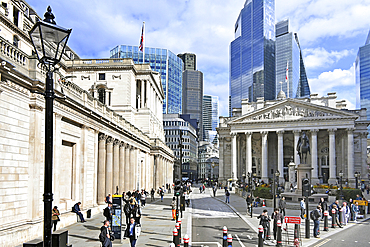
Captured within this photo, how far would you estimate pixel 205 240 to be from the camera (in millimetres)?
17875

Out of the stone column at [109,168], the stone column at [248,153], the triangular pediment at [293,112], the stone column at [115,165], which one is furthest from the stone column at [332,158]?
the stone column at [109,168]

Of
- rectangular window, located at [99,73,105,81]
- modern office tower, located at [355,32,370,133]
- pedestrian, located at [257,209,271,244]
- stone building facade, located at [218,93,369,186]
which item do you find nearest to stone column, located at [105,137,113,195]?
pedestrian, located at [257,209,271,244]

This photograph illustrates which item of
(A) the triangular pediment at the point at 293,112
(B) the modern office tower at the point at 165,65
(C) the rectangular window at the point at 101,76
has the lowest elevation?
(A) the triangular pediment at the point at 293,112

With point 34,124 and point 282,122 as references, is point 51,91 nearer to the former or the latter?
point 34,124

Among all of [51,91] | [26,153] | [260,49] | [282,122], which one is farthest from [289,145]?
[260,49]

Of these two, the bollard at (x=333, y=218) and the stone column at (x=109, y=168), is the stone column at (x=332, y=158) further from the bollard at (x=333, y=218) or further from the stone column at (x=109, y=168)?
the stone column at (x=109, y=168)

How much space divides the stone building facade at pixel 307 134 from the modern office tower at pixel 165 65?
48.7m

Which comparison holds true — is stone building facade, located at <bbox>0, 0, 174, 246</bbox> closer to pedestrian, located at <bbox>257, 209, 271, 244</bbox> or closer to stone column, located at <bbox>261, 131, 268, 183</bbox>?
pedestrian, located at <bbox>257, 209, 271, 244</bbox>

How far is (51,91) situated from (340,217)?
22.7 metres

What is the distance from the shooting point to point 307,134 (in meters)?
71.3

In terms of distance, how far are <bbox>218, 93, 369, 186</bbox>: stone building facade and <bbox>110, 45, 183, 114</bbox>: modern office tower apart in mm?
48706

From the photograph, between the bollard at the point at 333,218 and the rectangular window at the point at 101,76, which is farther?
the rectangular window at the point at 101,76

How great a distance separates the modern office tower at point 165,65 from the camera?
11822 centimetres

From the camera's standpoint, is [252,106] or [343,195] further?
[252,106]
